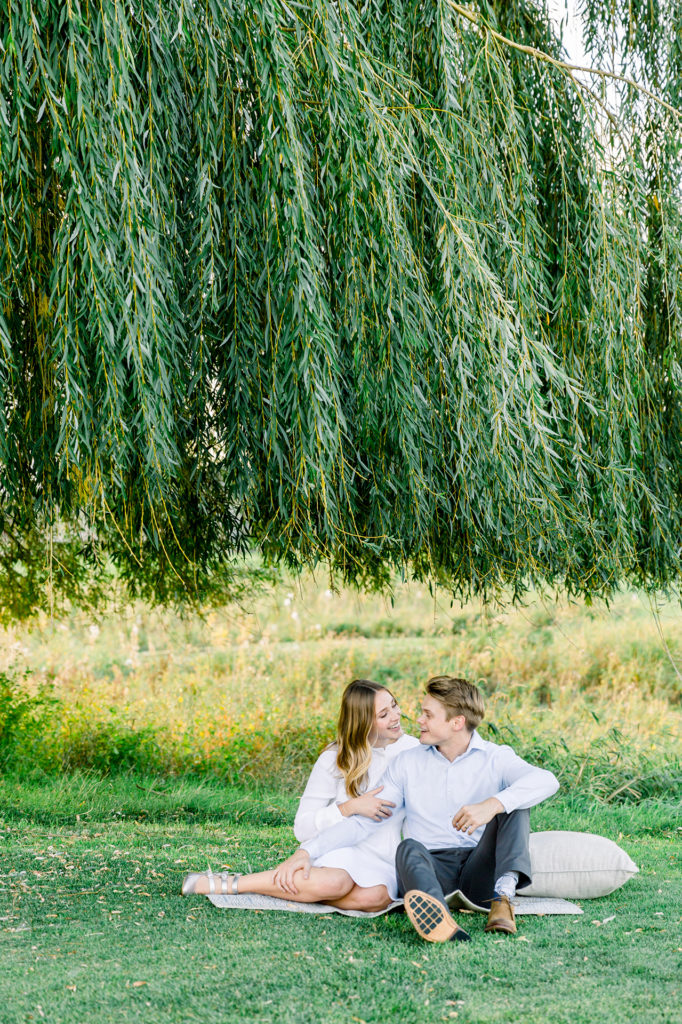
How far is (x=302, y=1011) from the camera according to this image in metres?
2.73

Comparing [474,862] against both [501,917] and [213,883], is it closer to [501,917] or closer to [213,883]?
[501,917]

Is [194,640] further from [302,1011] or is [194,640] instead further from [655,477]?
[302,1011]

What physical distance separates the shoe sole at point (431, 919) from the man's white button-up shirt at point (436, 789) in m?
0.49

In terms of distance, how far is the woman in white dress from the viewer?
3730 millimetres

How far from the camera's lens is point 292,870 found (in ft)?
12.2

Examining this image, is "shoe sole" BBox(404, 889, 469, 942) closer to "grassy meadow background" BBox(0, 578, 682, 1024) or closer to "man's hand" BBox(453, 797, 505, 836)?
"grassy meadow background" BBox(0, 578, 682, 1024)

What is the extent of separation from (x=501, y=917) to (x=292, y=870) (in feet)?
2.64

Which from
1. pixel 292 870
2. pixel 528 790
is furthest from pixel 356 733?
pixel 528 790

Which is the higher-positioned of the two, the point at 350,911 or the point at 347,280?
the point at 347,280

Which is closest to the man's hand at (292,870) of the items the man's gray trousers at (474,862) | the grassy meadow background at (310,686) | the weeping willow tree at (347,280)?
the man's gray trousers at (474,862)

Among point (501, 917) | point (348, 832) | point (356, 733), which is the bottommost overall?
point (501, 917)

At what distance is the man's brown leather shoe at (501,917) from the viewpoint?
3.42 metres

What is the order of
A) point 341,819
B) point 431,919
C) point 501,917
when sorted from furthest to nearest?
point 341,819
point 501,917
point 431,919

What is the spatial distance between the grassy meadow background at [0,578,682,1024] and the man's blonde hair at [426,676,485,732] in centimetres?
69
